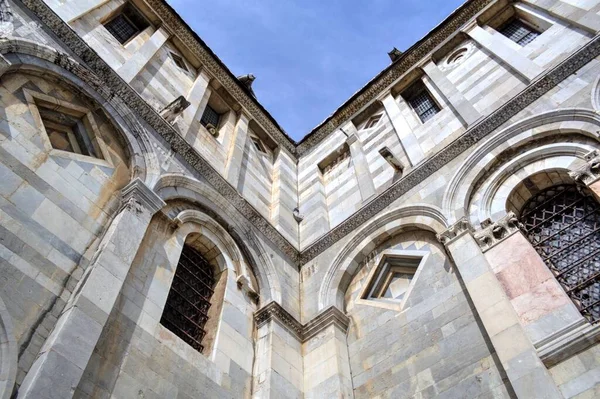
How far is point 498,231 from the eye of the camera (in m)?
8.46

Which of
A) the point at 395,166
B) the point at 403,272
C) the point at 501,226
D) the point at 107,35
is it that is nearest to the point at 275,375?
the point at 403,272

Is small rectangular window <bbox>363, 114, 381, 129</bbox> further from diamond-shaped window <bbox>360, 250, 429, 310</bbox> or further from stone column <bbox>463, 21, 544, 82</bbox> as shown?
diamond-shaped window <bbox>360, 250, 429, 310</bbox>

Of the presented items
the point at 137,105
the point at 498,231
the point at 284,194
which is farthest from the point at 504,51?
the point at 137,105

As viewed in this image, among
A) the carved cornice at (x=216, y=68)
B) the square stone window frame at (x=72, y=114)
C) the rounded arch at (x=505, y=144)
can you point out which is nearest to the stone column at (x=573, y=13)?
the rounded arch at (x=505, y=144)

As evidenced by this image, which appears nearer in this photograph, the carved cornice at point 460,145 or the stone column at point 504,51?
the carved cornice at point 460,145

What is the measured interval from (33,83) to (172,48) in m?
6.35

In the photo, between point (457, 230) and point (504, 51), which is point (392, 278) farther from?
point (504, 51)

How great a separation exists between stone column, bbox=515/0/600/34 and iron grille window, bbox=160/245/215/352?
921cm

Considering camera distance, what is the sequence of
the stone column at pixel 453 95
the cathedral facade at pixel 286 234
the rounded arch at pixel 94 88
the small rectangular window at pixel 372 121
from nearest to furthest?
the cathedral facade at pixel 286 234 < the rounded arch at pixel 94 88 < the stone column at pixel 453 95 < the small rectangular window at pixel 372 121

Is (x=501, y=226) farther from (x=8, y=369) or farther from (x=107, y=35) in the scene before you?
(x=107, y=35)

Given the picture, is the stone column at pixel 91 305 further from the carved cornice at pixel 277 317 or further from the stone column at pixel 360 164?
the stone column at pixel 360 164

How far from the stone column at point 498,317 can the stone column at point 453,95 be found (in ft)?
11.6

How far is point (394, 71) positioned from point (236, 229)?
7.71 m

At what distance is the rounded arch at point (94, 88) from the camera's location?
8.20 metres
